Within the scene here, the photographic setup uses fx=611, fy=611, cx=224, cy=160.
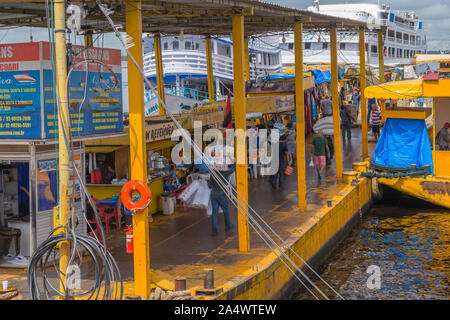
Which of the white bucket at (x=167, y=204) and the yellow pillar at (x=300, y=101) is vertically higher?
the yellow pillar at (x=300, y=101)

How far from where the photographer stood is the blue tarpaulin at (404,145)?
18.2 meters

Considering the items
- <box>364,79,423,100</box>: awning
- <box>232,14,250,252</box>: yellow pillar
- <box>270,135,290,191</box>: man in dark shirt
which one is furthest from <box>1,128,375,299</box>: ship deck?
<box>364,79,423,100</box>: awning

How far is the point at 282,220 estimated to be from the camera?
1307cm

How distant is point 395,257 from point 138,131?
820 cm

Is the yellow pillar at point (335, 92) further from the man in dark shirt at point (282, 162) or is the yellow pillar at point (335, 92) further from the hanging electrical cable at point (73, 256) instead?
the hanging electrical cable at point (73, 256)

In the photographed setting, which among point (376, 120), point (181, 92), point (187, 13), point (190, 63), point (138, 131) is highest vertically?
point (190, 63)

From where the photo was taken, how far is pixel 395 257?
14.1m

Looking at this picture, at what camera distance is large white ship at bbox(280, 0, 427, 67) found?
5584 cm

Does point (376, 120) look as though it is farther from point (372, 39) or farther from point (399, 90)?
point (372, 39)

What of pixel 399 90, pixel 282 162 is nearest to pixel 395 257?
pixel 282 162

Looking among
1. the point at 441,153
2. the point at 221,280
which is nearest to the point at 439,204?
the point at 441,153

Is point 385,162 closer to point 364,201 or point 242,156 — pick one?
point 364,201

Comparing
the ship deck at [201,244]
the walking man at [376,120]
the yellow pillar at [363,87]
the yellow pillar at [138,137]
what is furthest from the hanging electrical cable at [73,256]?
the walking man at [376,120]

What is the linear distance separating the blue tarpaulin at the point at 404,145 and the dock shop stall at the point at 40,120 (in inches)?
413
